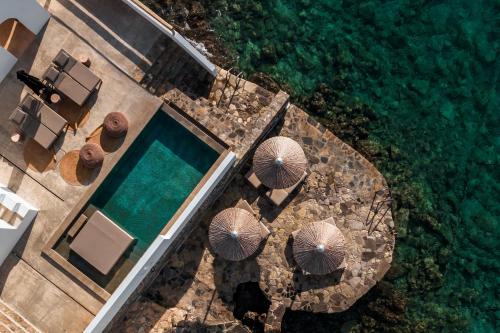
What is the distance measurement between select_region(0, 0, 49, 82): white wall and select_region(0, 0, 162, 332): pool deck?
32cm

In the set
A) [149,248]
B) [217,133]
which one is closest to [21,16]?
[217,133]

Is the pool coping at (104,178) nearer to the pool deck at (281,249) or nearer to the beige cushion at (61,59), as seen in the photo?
the pool deck at (281,249)

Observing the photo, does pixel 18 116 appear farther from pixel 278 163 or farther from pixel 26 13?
pixel 278 163

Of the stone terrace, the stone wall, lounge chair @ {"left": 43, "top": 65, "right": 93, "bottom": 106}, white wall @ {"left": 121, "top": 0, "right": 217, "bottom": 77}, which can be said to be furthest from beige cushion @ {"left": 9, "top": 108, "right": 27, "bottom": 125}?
the stone terrace

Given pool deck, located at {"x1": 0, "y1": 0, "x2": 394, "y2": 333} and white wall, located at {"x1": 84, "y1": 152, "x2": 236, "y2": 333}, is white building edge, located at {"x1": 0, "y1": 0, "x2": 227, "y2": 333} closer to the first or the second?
white wall, located at {"x1": 84, "y1": 152, "x2": 236, "y2": 333}

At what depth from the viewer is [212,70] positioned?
20078 millimetres

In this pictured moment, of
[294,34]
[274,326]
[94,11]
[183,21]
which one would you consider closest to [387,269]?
[274,326]

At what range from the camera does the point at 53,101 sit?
18047mm

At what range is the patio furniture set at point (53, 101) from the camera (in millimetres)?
17938

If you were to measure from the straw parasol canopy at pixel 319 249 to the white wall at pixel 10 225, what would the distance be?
10.5m

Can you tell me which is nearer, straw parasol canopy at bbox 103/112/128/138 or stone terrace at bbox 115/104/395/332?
straw parasol canopy at bbox 103/112/128/138

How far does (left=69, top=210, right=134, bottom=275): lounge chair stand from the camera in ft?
58.1

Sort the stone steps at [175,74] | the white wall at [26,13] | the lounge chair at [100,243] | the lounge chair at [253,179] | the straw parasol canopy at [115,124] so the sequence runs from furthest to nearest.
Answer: the lounge chair at [253,179] < the stone steps at [175,74] < the straw parasol canopy at [115,124] < the lounge chair at [100,243] < the white wall at [26,13]

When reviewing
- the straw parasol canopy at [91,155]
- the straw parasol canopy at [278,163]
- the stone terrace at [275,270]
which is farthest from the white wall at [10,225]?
the straw parasol canopy at [278,163]
